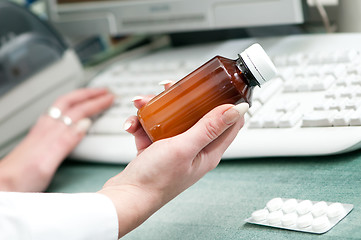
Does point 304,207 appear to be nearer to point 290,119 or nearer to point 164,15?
point 290,119

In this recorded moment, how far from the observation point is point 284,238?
46cm

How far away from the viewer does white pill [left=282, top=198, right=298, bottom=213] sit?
1.60 ft

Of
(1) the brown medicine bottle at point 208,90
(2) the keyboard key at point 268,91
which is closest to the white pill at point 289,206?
(1) the brown medicine bottle at point 208,90

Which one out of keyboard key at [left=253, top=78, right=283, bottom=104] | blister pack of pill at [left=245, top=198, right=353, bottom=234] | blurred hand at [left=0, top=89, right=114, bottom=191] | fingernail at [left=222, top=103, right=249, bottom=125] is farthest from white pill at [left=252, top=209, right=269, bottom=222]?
blurred hand at [left=0, top=89, right=114, bottom=191]

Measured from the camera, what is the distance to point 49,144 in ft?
2.53

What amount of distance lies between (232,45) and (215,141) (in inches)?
18.5

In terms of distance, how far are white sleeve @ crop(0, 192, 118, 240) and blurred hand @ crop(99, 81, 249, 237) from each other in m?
0.01

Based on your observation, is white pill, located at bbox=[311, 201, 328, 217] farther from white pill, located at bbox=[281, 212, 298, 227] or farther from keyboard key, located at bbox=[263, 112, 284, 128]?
keyboard key, located at bbox=[263, 112, 284, 128]

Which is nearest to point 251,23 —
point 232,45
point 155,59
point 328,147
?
point 232,45

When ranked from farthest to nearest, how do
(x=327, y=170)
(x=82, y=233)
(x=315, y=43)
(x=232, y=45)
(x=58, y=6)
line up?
(x=58, y=6)
(x=232, y=45)
(x=315, y=43)
(x=327, y=170)
(x=82, y=233)

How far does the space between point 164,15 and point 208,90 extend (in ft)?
1.66

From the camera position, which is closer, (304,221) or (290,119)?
(304,221)

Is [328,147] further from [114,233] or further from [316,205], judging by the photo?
[114,233]

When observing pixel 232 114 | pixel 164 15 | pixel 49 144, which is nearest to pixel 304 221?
pixel 232 114
